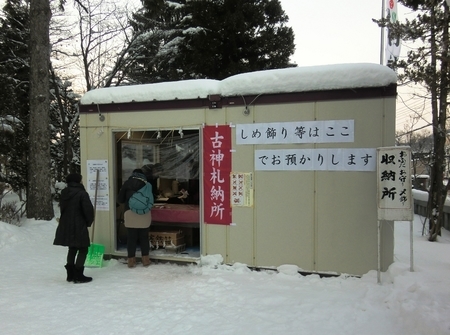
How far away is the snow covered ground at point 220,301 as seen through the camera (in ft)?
13.2

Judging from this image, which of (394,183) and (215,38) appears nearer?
(394,183)

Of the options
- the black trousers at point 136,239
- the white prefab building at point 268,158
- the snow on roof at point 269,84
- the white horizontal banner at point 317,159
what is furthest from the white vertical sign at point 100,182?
the white horizontal banner at point 317,159

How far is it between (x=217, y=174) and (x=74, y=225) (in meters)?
2.40

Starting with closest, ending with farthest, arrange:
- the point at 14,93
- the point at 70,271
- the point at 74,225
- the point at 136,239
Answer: the point at 74,225, the point at 70,271, the point at 136,239, the point at 14,93

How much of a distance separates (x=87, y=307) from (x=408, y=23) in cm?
924

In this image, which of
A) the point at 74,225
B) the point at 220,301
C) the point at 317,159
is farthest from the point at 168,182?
the point at 220,301

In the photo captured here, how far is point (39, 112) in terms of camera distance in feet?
33.2

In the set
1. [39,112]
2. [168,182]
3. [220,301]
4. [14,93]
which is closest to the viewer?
[220,301]

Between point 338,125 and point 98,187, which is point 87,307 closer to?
point 98,187

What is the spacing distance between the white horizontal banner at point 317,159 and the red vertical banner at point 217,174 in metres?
0.56

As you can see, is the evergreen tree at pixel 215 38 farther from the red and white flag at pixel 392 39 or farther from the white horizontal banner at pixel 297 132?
the white horizontal banner at pixel 297 132

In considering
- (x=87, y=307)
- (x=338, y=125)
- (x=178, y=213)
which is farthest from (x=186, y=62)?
(x=87, y=307)

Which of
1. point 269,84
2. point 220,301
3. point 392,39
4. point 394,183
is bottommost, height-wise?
point 220,301

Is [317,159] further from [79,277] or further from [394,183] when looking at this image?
[79,277]
